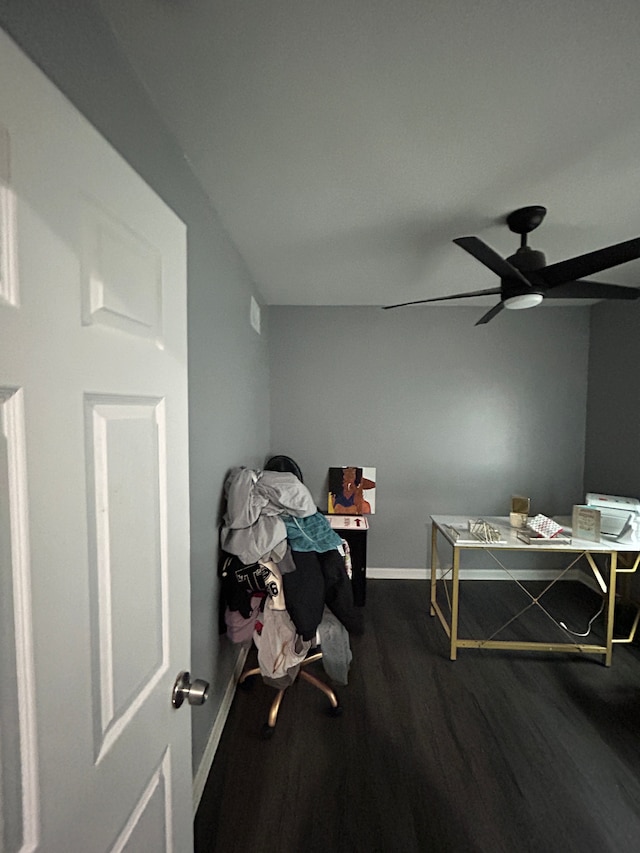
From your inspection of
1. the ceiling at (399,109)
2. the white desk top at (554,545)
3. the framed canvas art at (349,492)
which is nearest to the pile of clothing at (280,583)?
the white desk top at (554,545)

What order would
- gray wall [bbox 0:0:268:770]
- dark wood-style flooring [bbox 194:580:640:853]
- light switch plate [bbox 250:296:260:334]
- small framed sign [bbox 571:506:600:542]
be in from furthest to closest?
light switch plate [bbox 250:296:260:334] < small framed sign [bbox 571:506:600:542] < dark wood-style flooring [bbox 194:580:640:853] < gray wall [bbox 0:0:268:770]

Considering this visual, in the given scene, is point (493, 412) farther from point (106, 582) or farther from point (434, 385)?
point (106, 582)

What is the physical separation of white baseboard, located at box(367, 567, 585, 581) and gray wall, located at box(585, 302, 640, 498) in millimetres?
A: 858

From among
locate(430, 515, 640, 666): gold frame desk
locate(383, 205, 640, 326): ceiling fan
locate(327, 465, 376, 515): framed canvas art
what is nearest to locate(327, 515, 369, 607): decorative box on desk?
locate(327, 465, 376, 515): framed canvas art

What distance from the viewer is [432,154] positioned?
1.54 meters

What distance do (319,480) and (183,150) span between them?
2.84 meters

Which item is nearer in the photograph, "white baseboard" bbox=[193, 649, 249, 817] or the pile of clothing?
"white baseboard" bbox=[193, 649, 249, 817]

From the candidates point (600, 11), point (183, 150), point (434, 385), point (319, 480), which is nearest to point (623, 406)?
point (434, 385)

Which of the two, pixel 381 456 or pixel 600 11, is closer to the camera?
pixel 600 11

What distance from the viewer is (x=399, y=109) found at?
4.30 feet

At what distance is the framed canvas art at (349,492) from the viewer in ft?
12.5

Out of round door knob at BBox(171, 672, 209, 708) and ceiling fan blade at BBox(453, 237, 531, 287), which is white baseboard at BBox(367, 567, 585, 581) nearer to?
ceiling fan blade at BBox(453, 237, 531, 287)

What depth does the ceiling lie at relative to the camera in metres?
1.01

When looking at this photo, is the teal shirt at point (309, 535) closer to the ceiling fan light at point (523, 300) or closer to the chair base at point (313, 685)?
the chair base at point (313, 685)
